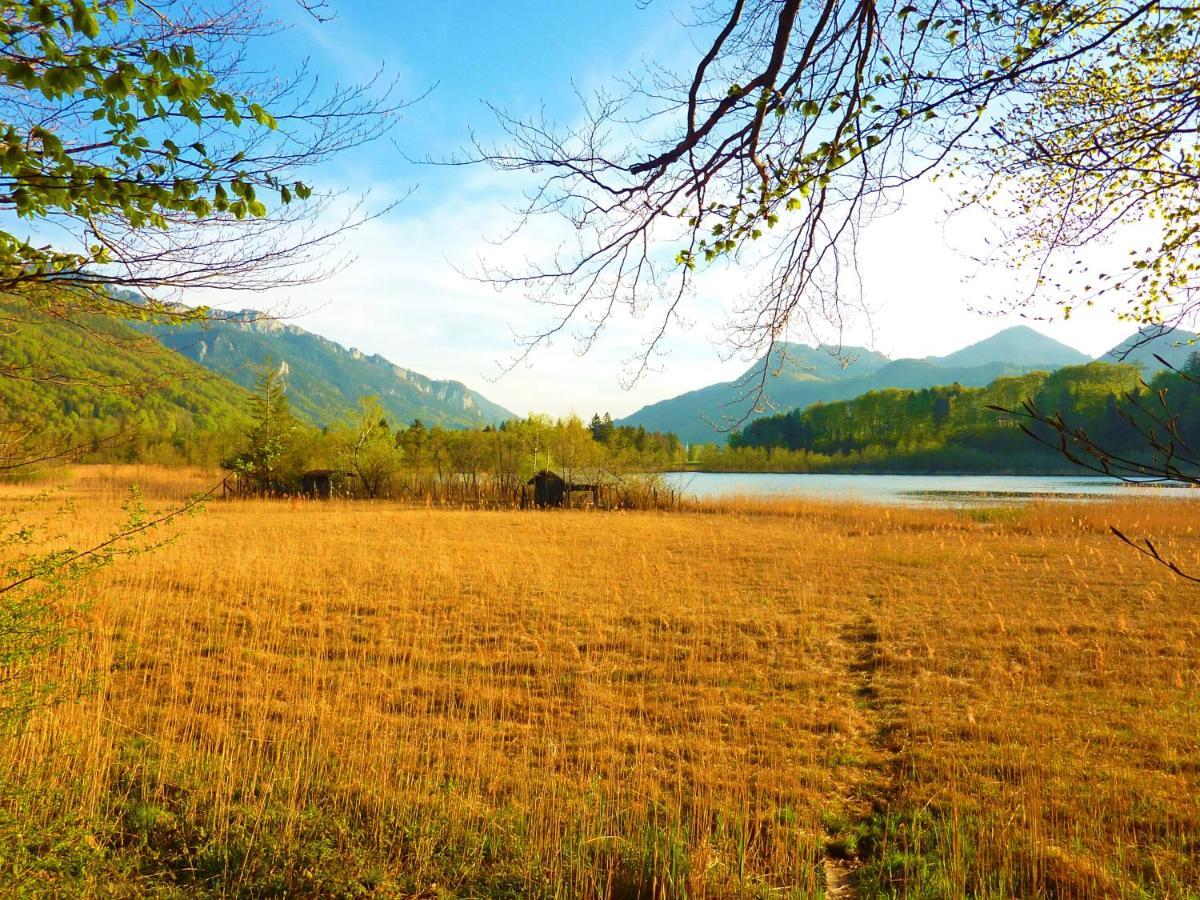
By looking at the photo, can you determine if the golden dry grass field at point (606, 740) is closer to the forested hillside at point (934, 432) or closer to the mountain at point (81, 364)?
the mountain at point (81, 364)

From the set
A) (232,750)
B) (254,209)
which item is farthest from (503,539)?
(254,209)

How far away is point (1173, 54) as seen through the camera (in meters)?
5.20

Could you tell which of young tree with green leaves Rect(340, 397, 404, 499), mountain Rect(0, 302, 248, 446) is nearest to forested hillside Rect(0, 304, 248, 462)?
mountain Rect(0, 302, 248, 446)

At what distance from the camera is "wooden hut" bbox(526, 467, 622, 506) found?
3469 centimetres

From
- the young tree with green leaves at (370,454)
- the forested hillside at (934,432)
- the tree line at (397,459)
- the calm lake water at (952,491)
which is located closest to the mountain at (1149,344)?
the calm lake water at (952,491)

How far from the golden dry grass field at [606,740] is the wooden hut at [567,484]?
70.5 feet

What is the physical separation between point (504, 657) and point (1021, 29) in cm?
765

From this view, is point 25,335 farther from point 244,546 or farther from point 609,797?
point 244,546

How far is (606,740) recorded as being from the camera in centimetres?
589

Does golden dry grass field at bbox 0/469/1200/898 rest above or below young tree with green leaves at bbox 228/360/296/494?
below

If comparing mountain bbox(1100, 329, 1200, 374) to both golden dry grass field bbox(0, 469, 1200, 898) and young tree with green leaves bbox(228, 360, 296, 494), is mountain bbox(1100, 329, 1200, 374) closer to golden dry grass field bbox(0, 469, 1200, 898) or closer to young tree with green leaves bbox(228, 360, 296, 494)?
golden dry grass field bbox(0, 469, 1200, 898)

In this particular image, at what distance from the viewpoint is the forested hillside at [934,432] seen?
7381 cm

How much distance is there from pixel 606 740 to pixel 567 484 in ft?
94.5

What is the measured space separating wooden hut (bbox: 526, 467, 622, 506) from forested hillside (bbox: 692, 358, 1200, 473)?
46616 mm
